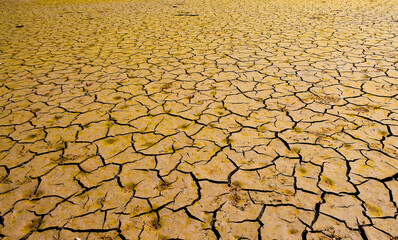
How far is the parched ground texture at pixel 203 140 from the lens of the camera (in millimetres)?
1478

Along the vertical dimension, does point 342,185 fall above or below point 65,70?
above

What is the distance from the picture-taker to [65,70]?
3.74 m

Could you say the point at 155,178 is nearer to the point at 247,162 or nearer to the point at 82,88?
the point at 247,162

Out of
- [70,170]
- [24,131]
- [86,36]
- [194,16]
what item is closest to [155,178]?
[70,170]

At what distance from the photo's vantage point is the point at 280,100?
2.69 m

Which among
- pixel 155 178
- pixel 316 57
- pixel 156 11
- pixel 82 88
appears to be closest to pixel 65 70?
pixel 82 88

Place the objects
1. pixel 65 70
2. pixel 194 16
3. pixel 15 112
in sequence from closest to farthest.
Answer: pixel 15 112
pixel 65 70
pixel 194 16

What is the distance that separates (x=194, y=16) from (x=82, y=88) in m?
5.08

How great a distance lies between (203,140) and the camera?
215cm

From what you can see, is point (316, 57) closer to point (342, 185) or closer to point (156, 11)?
point (342, 185)

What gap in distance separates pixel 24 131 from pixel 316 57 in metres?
3.82

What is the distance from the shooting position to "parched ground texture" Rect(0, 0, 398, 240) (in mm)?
1478

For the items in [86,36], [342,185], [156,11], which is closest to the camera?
[342,185]

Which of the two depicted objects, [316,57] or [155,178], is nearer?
[155,178]
